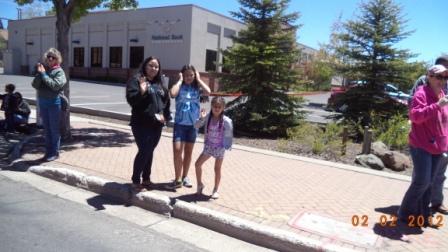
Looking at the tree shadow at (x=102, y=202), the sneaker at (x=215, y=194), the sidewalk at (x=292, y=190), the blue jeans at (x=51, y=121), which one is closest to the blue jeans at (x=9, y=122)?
the sidewalk at (x=292, y=190)

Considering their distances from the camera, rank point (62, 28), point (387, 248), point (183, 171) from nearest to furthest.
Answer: point (387, 248)
point (183, 171)
point (62, 28)

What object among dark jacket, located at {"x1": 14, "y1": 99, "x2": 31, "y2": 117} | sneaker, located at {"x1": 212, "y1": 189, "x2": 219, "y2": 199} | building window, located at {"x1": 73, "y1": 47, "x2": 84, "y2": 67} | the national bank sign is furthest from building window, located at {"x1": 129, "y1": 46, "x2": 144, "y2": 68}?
sneaker, located at {"x1": 212, "y1": 189, "x2": 219, "y2": 199}

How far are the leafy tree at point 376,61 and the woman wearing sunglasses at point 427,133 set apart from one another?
7.36m

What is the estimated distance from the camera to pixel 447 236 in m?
4.10

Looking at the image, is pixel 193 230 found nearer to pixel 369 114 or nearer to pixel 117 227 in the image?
pixel 117 227

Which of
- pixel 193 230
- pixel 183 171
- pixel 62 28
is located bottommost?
pixel 193 230

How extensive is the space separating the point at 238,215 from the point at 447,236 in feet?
7.85

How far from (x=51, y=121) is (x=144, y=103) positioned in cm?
A: 240

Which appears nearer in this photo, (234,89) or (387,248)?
(387,248)

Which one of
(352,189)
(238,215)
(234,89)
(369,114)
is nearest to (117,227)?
(238,215)

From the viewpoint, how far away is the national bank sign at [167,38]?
2985 cm

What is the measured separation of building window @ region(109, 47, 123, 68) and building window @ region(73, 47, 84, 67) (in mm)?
5114

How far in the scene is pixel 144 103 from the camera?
469 cm

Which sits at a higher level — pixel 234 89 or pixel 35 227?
pixel 234 89
